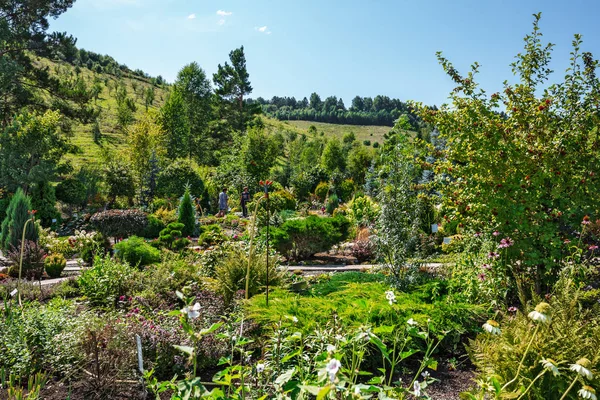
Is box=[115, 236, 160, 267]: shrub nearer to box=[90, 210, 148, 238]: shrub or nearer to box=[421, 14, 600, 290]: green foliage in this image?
box=[90, 210, 148, 238]: shrub

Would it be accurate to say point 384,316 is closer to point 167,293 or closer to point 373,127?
point 167,293

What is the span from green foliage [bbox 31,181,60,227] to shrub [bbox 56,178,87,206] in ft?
4.19

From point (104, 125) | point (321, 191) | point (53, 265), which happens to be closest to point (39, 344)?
point (53, 265)

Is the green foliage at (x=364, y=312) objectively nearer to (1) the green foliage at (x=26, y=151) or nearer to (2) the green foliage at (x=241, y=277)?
(2) the green foliage at (x=241, y=277)

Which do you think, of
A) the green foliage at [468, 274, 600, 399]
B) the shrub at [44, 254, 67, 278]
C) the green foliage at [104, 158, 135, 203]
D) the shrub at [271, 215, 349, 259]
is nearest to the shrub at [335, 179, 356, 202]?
the green foliage at [104, 158, 135, 203]

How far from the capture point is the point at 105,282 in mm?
5691

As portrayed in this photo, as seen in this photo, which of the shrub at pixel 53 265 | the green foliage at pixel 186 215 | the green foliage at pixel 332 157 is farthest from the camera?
the green foliage at pixel 332 157

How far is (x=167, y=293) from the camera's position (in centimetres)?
555

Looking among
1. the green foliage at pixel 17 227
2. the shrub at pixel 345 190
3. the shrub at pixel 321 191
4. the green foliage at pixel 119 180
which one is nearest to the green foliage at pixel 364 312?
the green foliage at pixel 17 227

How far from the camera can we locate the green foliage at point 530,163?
4.91m

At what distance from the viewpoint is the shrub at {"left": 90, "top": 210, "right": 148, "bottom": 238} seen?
33.9ft

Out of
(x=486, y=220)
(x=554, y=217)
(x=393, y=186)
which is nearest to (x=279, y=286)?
(x=393, y=186)

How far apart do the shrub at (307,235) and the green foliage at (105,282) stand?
356cm

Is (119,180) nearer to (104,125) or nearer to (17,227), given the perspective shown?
(17,227)
